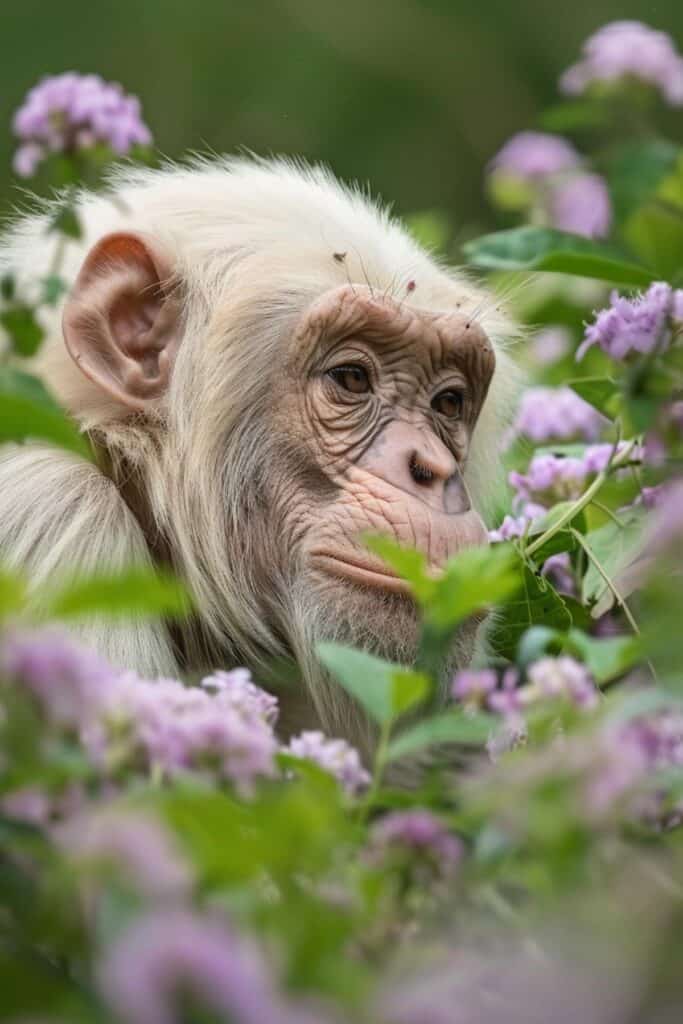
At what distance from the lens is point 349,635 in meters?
3.70

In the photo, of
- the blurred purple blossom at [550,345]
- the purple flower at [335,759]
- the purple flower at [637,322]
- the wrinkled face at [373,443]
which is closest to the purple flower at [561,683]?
the purple flower at [335,759]

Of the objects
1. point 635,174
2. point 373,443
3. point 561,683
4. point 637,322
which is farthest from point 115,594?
point 373,443

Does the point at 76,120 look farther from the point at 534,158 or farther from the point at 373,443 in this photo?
the point at 534,158

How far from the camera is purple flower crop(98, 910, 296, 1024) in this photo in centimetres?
132

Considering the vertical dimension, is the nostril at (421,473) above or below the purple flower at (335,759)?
above

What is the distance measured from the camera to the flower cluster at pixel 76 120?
8.83 ft

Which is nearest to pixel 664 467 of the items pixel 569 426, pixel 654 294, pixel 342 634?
pixel 654 294

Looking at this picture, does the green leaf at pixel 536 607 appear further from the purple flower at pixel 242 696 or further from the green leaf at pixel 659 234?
the purple flower at pixel 242 696

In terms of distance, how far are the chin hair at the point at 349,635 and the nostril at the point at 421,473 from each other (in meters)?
0.29

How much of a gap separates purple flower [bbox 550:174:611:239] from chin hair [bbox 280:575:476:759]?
1754mm

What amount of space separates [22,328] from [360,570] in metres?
1.39

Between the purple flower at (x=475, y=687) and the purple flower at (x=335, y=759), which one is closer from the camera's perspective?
the purple flower at (x=475, y=687)

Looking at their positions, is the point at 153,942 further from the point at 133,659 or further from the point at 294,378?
the point at 294,378

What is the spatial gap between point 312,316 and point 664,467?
4.88 ft
